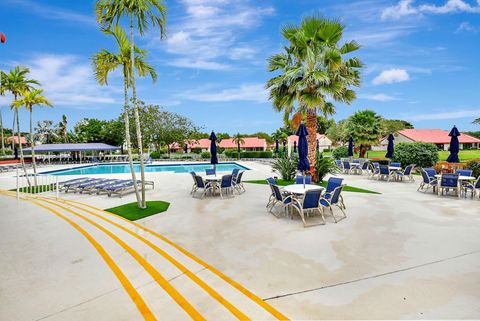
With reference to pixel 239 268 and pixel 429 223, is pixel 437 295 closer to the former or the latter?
pixel 239 268

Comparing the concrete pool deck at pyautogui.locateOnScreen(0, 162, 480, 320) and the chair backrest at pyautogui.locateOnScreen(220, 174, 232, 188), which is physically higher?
the chair backrest at pyautogui.locateOnScreen(220, 174, 232, 188)

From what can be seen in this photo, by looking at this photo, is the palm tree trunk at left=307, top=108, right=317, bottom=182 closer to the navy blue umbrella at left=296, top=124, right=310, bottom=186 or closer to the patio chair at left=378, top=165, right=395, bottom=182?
the navy blue umbrella at left=296, top=124, right=310, bottom=186

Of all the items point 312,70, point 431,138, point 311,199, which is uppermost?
point 312,70

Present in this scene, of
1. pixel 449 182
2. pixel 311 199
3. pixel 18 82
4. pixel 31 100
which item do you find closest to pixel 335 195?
pixel 311 199

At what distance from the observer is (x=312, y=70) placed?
485 inches

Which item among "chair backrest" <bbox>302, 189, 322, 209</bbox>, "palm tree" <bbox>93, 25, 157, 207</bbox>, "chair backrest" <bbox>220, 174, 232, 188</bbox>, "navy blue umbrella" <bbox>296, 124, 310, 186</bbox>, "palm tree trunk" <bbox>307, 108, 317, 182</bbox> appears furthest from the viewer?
"palm tree trunk" <bbox>307, 108, 317, 182</bbox>

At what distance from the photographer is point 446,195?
10.5 meters

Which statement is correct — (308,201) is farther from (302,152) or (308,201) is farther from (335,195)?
(302,152)

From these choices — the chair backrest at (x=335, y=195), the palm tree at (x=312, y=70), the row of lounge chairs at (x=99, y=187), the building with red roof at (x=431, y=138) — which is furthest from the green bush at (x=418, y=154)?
the building with red roof at (x=431, y=138)

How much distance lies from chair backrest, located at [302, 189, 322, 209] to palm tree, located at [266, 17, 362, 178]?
233 inches

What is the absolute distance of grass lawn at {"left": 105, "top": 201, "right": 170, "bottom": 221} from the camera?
820 centimetres

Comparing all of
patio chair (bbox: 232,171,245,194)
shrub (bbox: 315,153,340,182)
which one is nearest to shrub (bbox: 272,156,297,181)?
shrub (bbox: 315,153,340,182)

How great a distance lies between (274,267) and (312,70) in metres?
10.4

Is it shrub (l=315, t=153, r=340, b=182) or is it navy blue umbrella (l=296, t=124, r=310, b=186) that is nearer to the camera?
navy blue umbrella (l=296, t=124, r=310, b=186)
